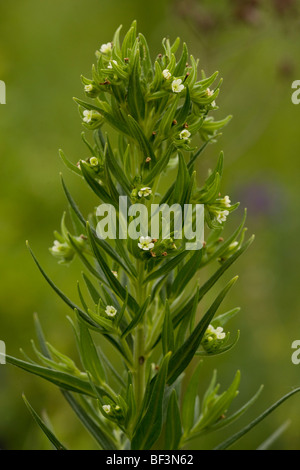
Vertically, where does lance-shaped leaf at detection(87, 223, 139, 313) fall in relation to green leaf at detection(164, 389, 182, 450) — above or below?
above

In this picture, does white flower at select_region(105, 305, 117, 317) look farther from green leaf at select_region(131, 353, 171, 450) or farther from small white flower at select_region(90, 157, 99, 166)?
small white flower at select_region(90, 157, 99, 166)

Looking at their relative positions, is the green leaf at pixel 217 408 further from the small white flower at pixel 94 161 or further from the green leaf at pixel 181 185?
the small white flower at pixel 94 161

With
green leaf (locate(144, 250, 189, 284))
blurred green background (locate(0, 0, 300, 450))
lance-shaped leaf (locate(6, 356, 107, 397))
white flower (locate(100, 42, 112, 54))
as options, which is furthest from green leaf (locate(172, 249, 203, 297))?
blurred green background (locate(0, 0, 300, 450))

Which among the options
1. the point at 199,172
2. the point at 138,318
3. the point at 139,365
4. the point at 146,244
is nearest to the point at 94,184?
the point at 146,244

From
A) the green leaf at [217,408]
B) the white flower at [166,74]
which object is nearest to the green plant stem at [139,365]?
the green leaf at [217,408]

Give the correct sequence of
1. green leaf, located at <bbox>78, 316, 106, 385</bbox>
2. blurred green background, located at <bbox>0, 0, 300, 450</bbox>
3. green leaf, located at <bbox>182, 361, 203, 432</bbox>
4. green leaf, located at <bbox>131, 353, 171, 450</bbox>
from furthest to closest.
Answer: blurred green background, located at <bbox>0, 0, 300, 450</bbox>, green leaf, located at <bbox>182, 361, 203, 432</bbox>, green leaf, located at <bbox>78, 316, 106, 385</bbox>, green leaf, located at <bbox>131, 353, 171, 450</bbox>

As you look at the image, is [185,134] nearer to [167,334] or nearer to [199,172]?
[167,334]
